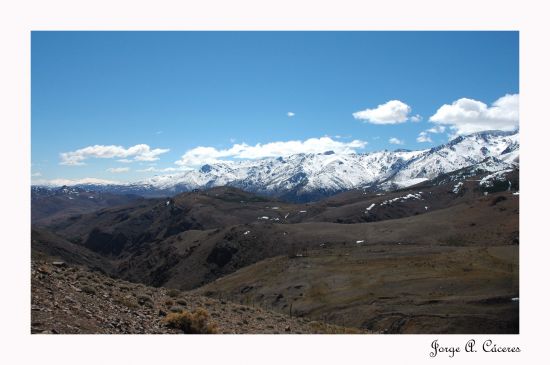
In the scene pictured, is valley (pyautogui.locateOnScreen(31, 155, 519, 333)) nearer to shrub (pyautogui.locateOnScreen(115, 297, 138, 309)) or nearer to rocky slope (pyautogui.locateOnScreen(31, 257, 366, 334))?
rocky slope (pyautogui.locateOnScreen(31, 257, 366, 334))

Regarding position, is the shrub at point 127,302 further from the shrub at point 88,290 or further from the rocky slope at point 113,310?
the shrub at point 88,290

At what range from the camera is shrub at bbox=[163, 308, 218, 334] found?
18.0 metres

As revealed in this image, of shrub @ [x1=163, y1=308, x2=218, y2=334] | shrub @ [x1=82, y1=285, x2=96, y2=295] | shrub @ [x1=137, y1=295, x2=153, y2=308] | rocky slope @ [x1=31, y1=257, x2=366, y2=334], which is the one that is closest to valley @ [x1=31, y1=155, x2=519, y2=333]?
rocky slope @ [x1=31, y1=257, x2=366, y2=334]

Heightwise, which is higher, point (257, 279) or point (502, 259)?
point (502, 259)

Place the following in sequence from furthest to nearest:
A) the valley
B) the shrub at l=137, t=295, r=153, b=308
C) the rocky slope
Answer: the valley → the shrub at l=137, t=295, r=153, b=308 → the rocky slope

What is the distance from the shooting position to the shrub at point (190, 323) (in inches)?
707

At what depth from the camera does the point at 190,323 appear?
59.7ft

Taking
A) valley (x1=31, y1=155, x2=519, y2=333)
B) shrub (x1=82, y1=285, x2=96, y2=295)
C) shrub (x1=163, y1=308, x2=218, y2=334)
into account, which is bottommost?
valley (x1=31, y1=155, x2=519, y2=333)

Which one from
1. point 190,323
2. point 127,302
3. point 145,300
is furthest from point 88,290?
point 190,323

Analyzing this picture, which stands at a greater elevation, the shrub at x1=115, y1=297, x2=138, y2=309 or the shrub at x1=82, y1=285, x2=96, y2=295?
the shrub at x1=82, y1=285, x2=96, y2=295
